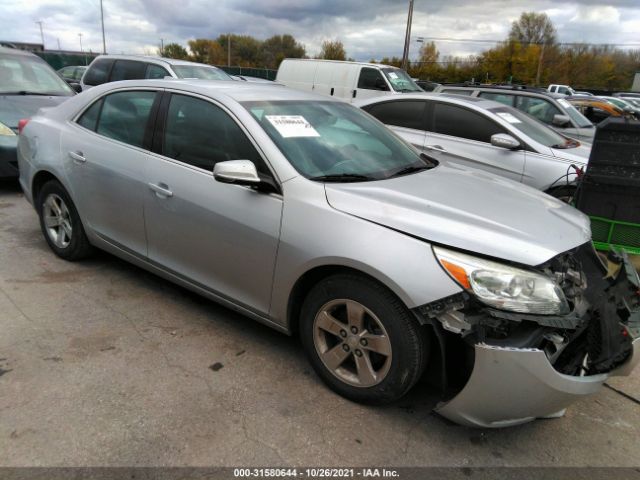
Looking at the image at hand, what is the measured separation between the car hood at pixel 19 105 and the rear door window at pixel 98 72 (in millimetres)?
2826

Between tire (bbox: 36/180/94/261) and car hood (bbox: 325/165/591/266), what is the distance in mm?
2492

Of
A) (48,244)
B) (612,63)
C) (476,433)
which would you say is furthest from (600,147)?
(612,63)

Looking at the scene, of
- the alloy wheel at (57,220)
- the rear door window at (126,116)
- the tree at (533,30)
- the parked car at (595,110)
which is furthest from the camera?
the tree at (533,30)

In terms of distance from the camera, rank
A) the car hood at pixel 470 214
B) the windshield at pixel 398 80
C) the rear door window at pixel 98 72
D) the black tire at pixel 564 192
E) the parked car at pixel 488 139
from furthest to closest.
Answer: the windshield at pixel 398 80 < the rear door window at pixel 98 72 < the parked car at pixel 488 139 < the black tire at pixel 564 192 < the car hood at pixel 470 214

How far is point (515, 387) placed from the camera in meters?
2.18

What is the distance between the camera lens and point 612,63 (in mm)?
70375

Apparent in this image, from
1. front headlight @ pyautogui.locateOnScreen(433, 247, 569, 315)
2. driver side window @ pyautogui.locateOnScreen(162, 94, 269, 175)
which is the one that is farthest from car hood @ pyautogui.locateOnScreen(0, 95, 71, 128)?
front headlight @ pyautogui.locateOnScreen(433, 247, 569, 315)

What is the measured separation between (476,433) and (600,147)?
10.2 ft

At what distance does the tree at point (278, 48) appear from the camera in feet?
269

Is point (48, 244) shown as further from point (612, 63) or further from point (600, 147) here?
point (612, 63)

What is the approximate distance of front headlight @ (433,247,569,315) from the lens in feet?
7.25

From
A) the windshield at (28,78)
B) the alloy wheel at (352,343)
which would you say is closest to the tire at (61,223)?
the alloy wheel at (352,343)

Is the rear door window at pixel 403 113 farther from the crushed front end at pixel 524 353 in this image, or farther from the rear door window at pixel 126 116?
the crushed front end at pixel 524 353

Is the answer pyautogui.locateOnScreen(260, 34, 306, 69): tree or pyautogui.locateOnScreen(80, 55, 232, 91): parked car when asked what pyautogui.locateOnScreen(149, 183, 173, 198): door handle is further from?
pyautogui.locateOnScreen(260, 34, 306, 69): tree
